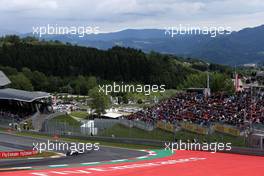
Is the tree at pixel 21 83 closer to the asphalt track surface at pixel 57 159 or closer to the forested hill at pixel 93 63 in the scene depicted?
the forested hill at pixel 93 63

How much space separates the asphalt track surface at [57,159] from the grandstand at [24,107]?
57.6 feet

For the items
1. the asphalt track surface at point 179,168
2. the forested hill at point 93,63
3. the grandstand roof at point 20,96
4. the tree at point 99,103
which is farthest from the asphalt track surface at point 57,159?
the forested hill at point 93,63

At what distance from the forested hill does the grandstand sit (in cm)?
8490

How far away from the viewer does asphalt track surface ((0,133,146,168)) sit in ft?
114

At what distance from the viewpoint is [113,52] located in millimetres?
179625

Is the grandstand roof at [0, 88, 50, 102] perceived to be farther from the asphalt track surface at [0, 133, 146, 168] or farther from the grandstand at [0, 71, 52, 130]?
the asphalt track surface at [0, 133, 146, 168]

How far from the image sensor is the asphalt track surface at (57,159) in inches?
1363

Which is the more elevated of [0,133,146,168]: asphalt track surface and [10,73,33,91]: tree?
[0,133,146,168]: asphalt track surface

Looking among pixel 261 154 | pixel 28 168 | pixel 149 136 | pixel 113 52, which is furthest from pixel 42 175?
pixel 113 52

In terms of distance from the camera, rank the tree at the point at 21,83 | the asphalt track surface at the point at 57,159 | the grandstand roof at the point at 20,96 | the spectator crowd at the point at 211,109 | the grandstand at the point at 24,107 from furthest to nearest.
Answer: the tree at the point at 21,83 < the grandstand roof at the point at 20,96 < the grandstand at the point at 24,107 < the spectator crowd at the point at 211,109 < the asphalt track surface at the point at 57,159

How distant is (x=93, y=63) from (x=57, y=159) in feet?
457

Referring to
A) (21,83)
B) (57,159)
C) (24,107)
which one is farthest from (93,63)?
(57,159)

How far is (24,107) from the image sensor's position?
263ft


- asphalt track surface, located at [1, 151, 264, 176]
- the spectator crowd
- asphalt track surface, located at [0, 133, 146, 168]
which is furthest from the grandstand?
asphalt track surface, located at [1, 151, 264, 176]
